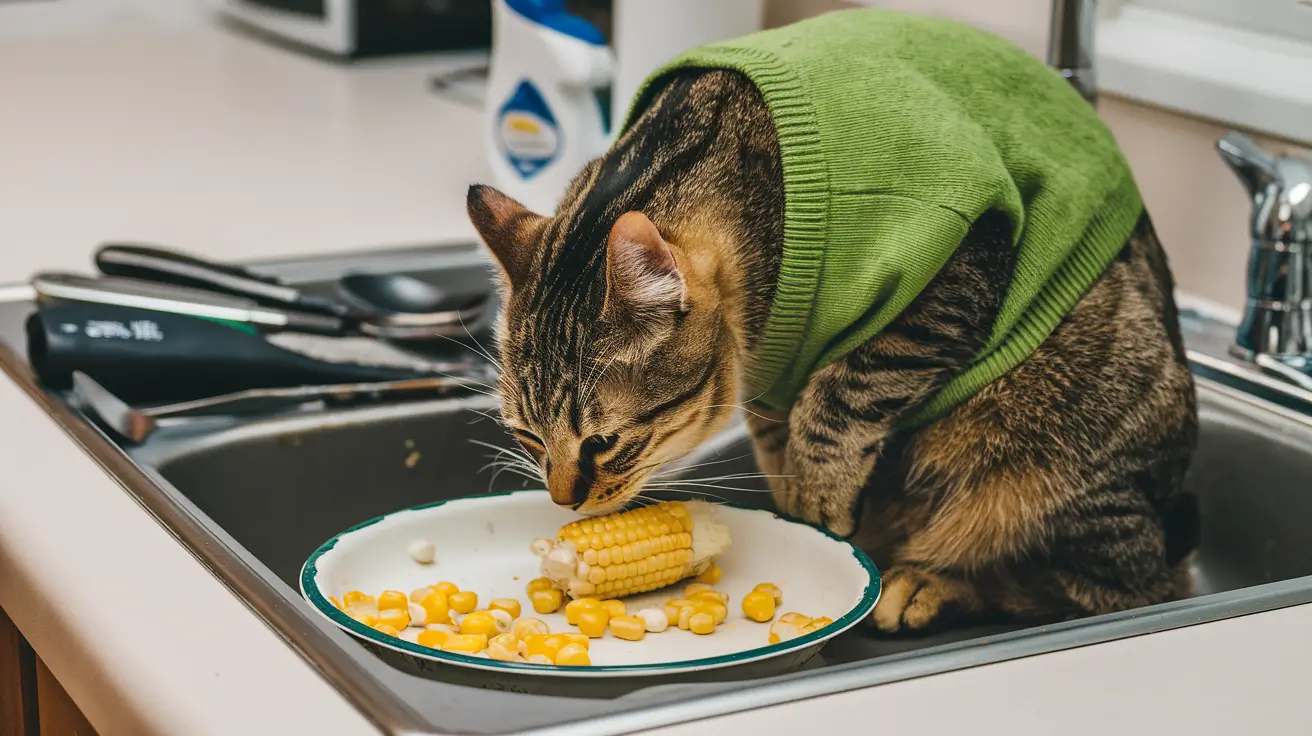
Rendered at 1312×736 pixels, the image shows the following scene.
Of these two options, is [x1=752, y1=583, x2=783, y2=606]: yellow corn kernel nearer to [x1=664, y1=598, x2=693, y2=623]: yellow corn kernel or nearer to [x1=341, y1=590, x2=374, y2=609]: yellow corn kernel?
[x1=664, y1=598, x2=693, y2=623]: yellow corn kernel

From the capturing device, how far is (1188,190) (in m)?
1.47

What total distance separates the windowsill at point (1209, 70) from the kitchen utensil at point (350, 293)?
2.37ft

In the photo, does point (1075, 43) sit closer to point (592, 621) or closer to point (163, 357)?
point (592, 621)

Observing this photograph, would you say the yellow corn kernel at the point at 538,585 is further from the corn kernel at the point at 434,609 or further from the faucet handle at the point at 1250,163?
the faucet handle at the point at 1250,163

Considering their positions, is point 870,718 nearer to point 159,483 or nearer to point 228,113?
point 159,483

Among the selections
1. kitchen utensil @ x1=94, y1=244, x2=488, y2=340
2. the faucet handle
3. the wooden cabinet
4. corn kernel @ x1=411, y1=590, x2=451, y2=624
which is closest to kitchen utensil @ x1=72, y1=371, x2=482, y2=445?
kitchen utensil @ x1=94, y1=244, x2=488, y2=340

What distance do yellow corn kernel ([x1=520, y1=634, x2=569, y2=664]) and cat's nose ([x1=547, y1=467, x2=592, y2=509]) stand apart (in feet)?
0.39

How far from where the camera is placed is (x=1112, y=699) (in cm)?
77

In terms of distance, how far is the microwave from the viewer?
2.67 metres

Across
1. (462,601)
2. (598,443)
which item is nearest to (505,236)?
(598,443)

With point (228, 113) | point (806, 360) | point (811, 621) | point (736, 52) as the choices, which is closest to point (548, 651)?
point (811, 621)

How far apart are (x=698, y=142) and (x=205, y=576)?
47 centimetres

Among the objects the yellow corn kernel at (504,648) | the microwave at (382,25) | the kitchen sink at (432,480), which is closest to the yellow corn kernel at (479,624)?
the yellow corn kernel at (504,648)

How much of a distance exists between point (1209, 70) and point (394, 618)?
980 mm
